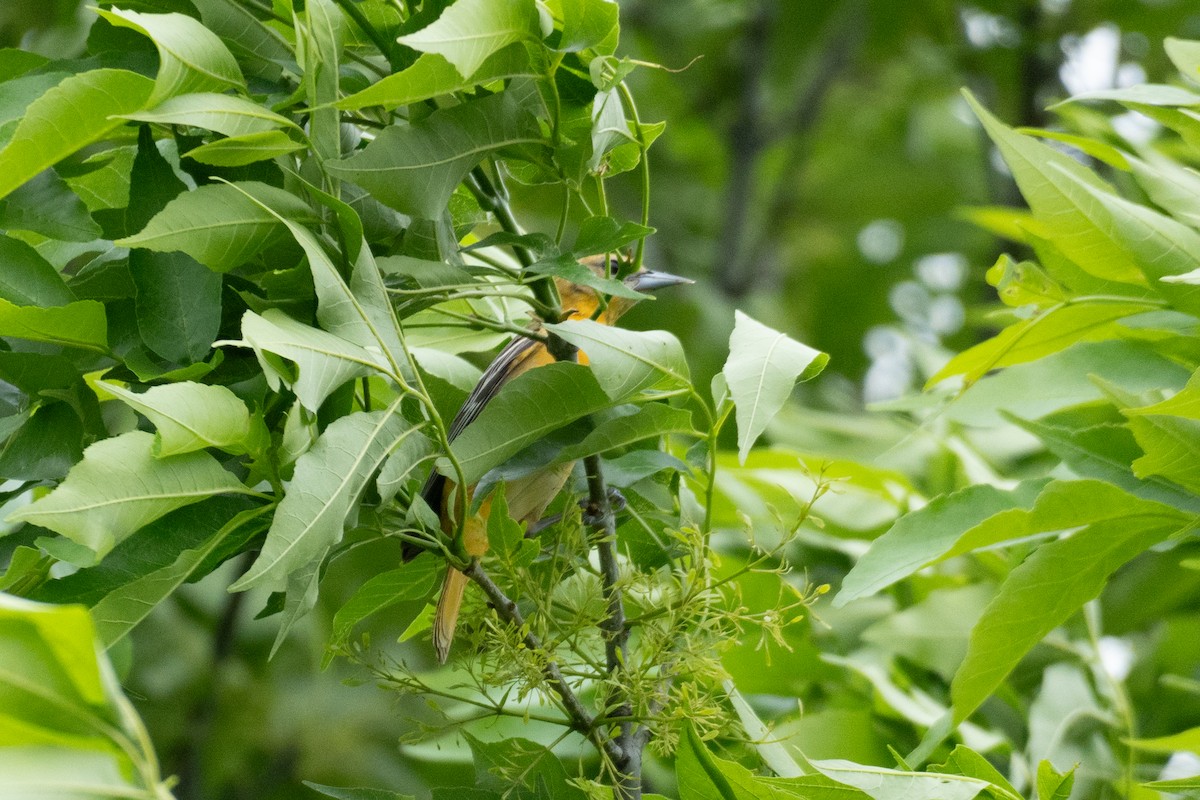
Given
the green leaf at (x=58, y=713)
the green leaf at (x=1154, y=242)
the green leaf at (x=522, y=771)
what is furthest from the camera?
the green leaf at (x=1154, y=242)

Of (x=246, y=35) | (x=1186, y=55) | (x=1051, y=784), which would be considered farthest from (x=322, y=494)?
(x=1186, y=55)

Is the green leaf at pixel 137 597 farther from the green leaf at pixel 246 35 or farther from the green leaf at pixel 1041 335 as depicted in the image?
the green leaf at pixel 1041 335

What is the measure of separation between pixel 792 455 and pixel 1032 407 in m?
0.59

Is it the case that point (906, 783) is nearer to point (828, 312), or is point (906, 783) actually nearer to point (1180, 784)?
point (1180, 784)

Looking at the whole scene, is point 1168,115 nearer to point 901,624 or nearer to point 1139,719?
point 901,624

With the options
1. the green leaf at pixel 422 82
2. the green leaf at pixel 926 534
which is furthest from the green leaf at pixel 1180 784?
the green leaf at pixel 422 82

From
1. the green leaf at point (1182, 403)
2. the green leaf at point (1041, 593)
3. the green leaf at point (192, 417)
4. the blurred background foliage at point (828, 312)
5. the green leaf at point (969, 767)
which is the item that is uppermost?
the green leaf at point (192, 417)

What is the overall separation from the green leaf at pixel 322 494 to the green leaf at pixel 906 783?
1.77 ft

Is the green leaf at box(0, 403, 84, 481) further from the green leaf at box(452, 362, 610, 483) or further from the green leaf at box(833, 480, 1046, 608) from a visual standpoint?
the green leaf at box(833, 480, 1046, 608)

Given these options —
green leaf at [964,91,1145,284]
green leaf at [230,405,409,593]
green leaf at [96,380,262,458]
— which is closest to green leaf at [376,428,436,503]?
green leaf at [230,405,409,593]

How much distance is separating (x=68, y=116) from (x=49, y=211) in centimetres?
23

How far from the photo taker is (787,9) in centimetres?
633

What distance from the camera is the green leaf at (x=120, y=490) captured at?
0.99m

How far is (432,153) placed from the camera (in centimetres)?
118
